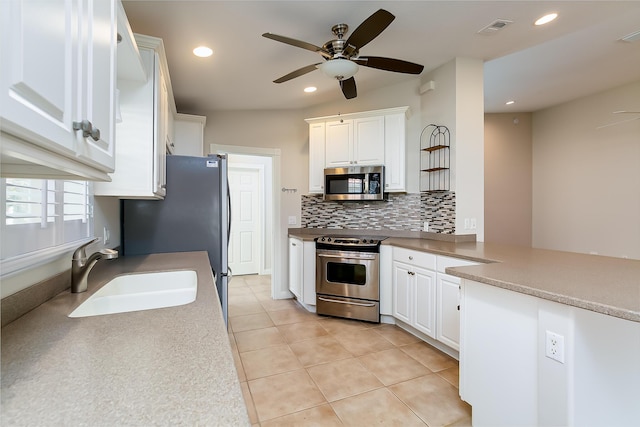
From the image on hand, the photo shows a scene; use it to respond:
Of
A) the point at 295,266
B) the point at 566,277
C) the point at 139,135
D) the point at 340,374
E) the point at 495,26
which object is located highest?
the point at 495,26

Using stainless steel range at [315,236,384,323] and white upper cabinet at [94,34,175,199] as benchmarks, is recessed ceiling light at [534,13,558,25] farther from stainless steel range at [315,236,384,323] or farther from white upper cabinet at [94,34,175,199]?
white upper cabinet at [94,34,175,199]

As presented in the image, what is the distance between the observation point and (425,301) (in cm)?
261

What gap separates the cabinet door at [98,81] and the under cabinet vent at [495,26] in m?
2.60

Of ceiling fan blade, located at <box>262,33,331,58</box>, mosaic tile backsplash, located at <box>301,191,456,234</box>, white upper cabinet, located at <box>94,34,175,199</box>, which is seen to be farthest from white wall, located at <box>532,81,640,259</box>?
white upper cabinet, located at <box>94,34,175,199</box>

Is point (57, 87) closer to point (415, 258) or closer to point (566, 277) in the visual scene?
point (566, 277)

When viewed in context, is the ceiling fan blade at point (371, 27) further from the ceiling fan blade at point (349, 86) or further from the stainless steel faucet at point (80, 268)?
the stainless steel faucet at point (80, 268)

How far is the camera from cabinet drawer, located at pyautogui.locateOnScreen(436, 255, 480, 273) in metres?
2.17

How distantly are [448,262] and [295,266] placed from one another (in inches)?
76.7

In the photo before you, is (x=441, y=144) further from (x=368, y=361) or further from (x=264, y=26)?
(x=368, y=361)

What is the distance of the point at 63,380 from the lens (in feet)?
2.00

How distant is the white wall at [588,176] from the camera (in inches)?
153

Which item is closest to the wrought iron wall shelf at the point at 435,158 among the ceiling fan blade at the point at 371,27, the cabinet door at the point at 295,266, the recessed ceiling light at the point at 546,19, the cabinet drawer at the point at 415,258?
the cabinet drawer at the point at 415,258

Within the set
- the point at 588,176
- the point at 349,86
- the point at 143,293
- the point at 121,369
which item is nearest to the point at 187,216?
the point at 143,293

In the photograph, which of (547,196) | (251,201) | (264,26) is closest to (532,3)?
(264,26)
